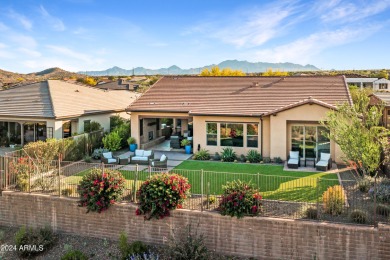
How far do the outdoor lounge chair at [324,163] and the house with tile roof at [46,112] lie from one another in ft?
59.8

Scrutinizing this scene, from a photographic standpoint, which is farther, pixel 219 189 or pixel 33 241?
pixel 219 189

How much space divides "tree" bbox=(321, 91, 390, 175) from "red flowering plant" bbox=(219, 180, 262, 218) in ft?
20.2

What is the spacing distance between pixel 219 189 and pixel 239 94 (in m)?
12.6

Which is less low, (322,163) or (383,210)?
(322,163)

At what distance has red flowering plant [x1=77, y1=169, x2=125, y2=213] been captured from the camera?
1302 cm

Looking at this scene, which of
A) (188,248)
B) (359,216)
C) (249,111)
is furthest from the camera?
(249,111)

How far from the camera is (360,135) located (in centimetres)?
1469

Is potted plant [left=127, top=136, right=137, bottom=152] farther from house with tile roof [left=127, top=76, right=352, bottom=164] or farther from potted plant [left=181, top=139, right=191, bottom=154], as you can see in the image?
potted plant [left=181, top=139, right=191, bottom=154]

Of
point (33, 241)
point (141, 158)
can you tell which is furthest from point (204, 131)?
point (33, 241)

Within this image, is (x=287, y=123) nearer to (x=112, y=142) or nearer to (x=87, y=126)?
(x=112, y=142)

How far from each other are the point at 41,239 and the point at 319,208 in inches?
426

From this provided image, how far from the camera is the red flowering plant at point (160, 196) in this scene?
1230cm

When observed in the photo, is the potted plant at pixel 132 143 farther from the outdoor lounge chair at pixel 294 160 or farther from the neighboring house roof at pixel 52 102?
the outdoor lounge chair at pixel 294 160

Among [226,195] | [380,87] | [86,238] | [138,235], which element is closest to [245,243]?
[226,195]
